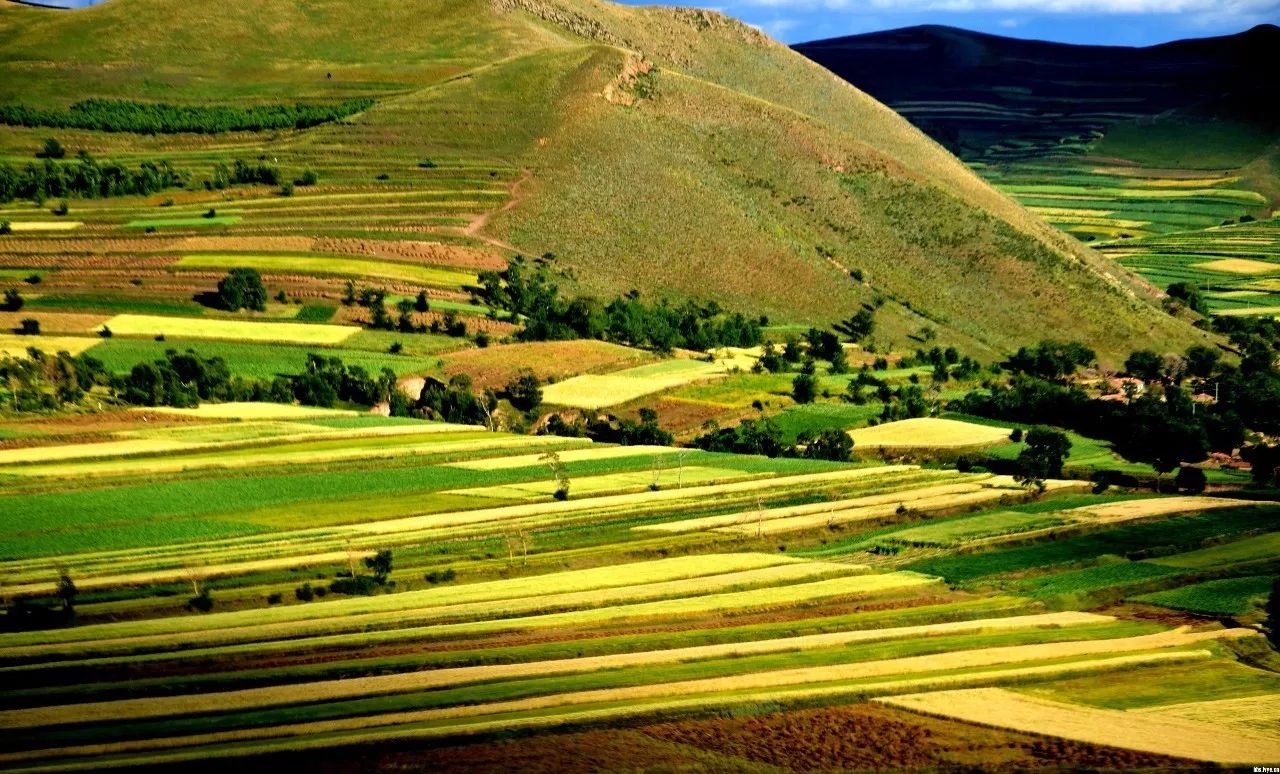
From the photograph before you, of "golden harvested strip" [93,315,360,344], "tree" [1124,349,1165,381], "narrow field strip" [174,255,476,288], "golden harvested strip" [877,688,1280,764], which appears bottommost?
"golden harvested strip" [877,688,1280,764]

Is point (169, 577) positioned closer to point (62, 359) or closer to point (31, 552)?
point (31, 552)

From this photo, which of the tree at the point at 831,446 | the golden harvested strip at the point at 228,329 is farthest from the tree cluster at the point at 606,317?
the tree at the point at 831,446

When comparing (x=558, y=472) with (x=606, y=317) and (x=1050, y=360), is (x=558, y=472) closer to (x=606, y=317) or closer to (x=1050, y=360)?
(x=606, y=317)

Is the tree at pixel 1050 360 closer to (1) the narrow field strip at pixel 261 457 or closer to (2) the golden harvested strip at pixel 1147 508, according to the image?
(2) the golden harvested strip at pixel 1147 508

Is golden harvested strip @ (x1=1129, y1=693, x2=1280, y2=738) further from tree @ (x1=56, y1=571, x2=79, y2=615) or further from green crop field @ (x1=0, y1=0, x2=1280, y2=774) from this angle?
tree @ (x1=56, y1=571, x2=79, y2=615)

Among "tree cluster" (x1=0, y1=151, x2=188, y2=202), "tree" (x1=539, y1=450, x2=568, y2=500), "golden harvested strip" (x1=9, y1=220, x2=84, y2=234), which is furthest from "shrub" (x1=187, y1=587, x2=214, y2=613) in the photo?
"tree cluster" (x1=0, y1=151, x2=188, y2=202)
